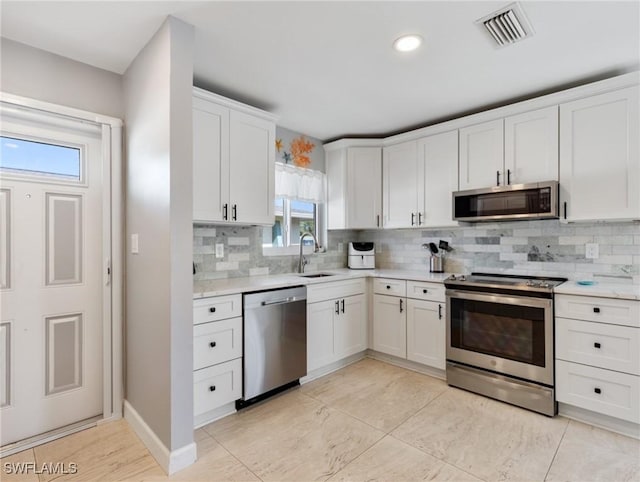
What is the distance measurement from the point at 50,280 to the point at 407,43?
2.71 metres

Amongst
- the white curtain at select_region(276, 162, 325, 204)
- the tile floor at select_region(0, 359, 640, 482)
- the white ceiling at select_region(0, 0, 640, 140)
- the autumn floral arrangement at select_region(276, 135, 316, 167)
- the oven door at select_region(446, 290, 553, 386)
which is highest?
the white ceiling at select_region(0, 0, 640, 140)

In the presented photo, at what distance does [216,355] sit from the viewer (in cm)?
226

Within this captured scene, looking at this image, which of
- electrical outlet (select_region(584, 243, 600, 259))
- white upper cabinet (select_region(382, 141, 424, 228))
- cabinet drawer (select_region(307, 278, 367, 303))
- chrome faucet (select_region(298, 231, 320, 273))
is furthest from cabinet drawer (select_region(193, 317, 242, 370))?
electrical outlet (select_region(584, 243, 600, 259))

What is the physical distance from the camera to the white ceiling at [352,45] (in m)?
1.75

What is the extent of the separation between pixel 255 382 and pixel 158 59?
7.21 ft

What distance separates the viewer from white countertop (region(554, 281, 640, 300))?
2090 millimetres

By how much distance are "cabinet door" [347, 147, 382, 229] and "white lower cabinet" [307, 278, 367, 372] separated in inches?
29.0

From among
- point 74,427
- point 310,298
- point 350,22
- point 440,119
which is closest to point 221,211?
point 310,298

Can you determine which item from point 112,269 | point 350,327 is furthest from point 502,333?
point 112,269

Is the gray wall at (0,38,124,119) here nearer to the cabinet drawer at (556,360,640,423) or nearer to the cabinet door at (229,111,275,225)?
the cabinet door at (229,111,275,225)

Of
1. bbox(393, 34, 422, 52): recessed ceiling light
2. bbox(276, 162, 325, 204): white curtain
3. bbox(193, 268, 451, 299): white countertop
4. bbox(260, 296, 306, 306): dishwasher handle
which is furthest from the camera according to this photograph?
bbox(276, 162, 325, 204): white curtain

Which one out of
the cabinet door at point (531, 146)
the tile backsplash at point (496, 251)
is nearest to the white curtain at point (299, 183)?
the tile backsplash at point (496, 251)

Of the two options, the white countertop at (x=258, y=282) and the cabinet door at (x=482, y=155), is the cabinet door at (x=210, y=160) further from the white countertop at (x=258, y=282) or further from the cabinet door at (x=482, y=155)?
the cabinet door at (x=482, y=155)

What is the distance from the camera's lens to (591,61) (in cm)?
226
